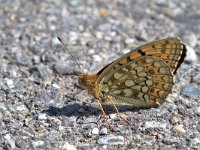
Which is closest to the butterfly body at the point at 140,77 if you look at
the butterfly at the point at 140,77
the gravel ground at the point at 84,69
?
the butterfly at the point at 140,77

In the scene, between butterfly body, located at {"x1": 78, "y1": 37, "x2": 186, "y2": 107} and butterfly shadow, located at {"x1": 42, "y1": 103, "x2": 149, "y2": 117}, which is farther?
butterfly shadow, located at {"x1": 42, "y1": 103, "x2": 149, "y2": 117}

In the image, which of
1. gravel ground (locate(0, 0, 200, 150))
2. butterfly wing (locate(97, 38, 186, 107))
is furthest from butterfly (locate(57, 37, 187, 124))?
gravel ground (locate(0, 0, 200, 150))

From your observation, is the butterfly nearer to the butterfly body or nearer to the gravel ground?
the butterfly body

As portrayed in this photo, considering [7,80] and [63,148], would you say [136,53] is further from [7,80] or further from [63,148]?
[7,80]

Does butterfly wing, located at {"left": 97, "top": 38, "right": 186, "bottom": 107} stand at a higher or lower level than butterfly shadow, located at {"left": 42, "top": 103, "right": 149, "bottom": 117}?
higher

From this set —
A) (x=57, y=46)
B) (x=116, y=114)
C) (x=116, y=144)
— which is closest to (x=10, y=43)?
(x=57, y=46)

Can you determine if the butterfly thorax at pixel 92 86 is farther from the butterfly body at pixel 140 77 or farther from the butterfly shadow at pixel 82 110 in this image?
the butterfly shadow at pixel 82 110

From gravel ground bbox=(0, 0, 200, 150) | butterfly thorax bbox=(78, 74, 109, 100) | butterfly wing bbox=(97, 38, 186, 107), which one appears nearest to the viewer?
gravel ground bbox=(0, 0, 200, 150)
